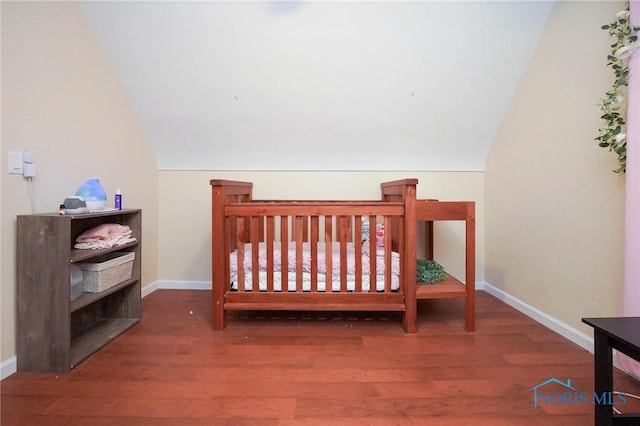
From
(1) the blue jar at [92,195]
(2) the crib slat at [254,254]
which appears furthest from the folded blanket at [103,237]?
(2) the crib slat at [254,254]

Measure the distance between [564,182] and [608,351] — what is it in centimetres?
126

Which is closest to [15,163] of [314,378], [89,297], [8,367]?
[89,297]

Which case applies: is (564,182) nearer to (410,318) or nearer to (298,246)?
(410,318)

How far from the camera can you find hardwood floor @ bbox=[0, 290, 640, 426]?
1.15 metres

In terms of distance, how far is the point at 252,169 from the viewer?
108 inches

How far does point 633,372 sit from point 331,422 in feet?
4.55

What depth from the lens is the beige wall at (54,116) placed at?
1403 millimetres

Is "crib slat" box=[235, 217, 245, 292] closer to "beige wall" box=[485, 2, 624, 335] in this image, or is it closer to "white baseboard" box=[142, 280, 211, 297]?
"white baseboard" box=[142, 280, 211, 297]

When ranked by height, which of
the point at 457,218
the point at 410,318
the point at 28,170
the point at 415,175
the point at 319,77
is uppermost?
the point at 319,77

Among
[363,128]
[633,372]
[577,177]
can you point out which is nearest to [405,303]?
[633,372]

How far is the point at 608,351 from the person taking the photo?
0.88 metres

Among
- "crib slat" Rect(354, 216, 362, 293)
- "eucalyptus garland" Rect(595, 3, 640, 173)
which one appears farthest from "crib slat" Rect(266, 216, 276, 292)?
"eucalyptus garland" Rect(595, 3, 640, 173)

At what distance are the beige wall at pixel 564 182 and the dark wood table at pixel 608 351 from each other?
81 centimetres

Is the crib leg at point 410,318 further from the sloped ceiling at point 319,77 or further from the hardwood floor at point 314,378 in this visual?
the sloped ceiling at point 319,77
